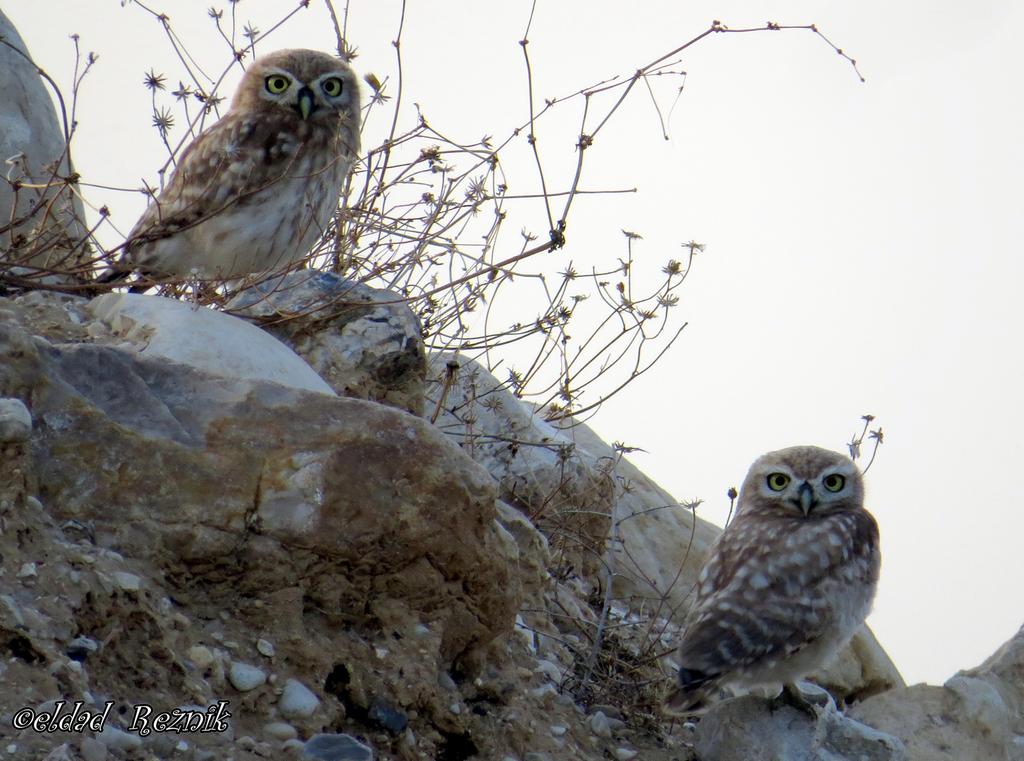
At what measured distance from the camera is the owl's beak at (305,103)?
7.07 meters

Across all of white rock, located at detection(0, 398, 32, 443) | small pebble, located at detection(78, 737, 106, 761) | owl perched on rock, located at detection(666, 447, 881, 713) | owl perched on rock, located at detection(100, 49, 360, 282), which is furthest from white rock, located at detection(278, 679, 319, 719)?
owl perched on rock, located at detection(100, 49, 360, 282)

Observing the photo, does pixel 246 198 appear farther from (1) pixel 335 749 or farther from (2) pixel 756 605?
(1) pixel 335 749

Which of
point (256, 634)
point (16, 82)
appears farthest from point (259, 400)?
point (16, 82)

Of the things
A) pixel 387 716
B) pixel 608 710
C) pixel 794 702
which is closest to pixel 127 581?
pixel 387 716

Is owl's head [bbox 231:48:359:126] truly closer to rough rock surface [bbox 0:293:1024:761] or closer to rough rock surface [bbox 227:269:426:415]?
rough rock surface [bbox 227:269:426:415]

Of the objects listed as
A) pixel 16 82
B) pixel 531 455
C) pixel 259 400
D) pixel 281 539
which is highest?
pixel 16 82

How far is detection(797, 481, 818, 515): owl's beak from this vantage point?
6.00 meters

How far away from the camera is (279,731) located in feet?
13.1

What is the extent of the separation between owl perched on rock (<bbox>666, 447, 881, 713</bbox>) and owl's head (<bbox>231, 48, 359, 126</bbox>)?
2918 millimetres

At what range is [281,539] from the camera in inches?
171

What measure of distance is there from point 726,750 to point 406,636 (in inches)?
61.1

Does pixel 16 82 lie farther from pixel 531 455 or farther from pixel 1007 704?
pixel 1007 704

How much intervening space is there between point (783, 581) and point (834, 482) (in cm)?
95

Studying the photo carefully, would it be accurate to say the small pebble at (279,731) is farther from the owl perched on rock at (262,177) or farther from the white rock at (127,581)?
Answer: the owl perched on rock at (262,177)
